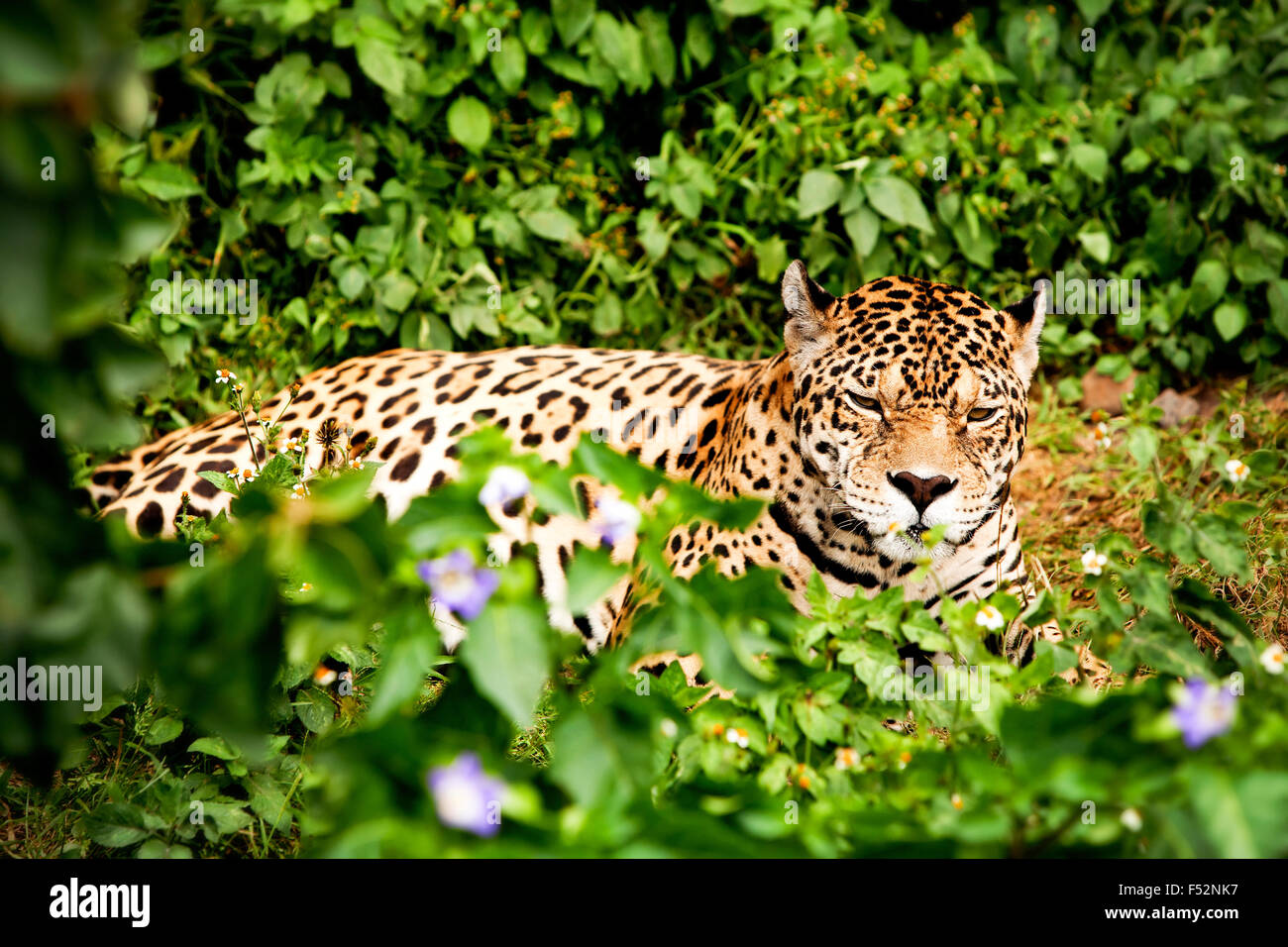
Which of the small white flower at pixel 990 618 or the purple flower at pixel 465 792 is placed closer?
the purple flower at pixel 465 792

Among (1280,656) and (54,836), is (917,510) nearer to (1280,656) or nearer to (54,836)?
(1280,656)

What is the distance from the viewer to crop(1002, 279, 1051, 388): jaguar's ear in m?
4.07

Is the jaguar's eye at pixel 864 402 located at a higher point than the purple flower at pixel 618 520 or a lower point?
higher

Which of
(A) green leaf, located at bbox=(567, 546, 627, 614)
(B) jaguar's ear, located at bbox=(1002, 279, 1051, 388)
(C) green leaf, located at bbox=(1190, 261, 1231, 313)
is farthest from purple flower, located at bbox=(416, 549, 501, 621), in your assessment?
(C) green leaf, located at bbox=(1190, 261, 1231, 313)

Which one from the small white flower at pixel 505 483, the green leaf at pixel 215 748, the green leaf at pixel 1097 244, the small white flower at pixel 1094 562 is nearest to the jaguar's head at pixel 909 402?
the small white flower at pixel 1094 562

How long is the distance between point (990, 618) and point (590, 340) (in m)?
3.84

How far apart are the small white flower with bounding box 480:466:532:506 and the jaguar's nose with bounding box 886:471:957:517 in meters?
1.94

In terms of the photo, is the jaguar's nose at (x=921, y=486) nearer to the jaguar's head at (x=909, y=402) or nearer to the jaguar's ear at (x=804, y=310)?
the jaguar's head at (x=909, y=402)

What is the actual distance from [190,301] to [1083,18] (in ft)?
16.6

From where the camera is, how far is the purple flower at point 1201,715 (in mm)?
1709

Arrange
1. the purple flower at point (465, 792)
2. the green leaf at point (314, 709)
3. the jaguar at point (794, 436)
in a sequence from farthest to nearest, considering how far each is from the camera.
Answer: the jaguar at point (794, 436) < the green leaf at point (314, 709) < the purple flower at point (465, 792)

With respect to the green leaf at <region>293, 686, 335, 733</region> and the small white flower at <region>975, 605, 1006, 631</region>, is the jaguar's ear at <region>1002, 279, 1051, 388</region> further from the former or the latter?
the green leaf at <region>293, 686, 335, 733</region>
